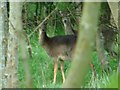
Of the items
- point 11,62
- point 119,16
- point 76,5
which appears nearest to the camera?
point 11,62

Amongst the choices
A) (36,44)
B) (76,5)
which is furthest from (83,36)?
(36,44)

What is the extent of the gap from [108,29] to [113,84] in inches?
290

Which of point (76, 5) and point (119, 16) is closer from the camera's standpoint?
point (119, 16)

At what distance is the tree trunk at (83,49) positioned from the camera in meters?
1.50

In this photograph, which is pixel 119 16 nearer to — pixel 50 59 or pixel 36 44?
pixel 50 59

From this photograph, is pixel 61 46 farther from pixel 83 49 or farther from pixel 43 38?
pixel 83 49

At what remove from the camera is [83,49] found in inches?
59.3

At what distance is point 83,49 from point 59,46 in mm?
7862

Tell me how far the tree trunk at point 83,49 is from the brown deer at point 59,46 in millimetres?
7348

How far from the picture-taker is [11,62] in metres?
4.19

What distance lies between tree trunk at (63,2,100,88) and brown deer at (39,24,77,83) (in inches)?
289

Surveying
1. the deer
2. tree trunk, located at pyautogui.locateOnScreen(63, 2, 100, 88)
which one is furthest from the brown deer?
tree trunk, located at pyautogui.locateOnScreen(63, 2, 100, 88)

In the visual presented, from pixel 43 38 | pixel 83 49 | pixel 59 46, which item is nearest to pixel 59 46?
pixel 59 46

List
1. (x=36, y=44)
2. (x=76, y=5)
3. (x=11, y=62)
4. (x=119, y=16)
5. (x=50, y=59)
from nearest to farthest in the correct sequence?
(x=11, y=62)
(x=119, y=16)
(x=76, y=5)
(x=50, y=59)
(x=36, y=44)
